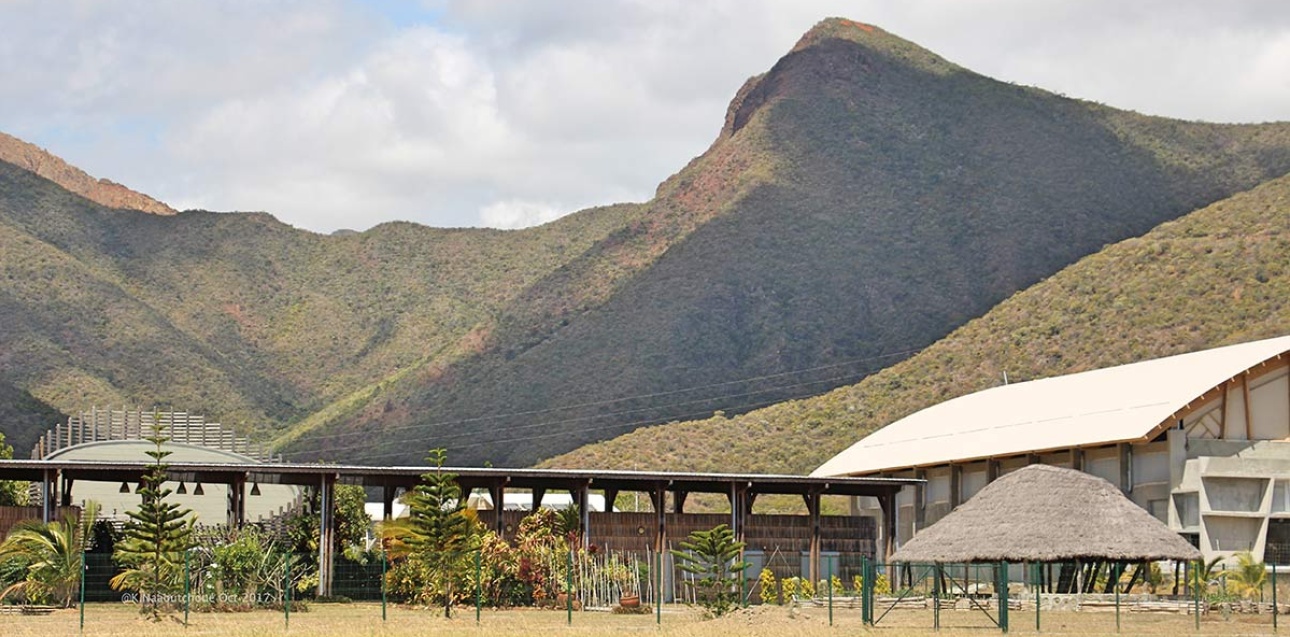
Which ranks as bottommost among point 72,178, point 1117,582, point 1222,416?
point 1117,582

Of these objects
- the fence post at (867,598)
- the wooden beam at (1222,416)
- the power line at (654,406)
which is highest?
the power line at (654,406)

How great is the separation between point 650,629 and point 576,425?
2295 inches

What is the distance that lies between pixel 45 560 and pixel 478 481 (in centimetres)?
1166

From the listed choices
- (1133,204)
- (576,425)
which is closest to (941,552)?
(576,425)

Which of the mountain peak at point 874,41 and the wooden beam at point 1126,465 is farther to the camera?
the mountain peak at point 874,41

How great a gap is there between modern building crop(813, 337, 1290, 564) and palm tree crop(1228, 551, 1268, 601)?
11.9ft

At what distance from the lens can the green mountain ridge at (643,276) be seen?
95.6 metres

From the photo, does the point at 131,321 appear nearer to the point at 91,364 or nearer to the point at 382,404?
the point at 91,364

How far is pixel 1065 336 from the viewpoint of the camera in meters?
78.2

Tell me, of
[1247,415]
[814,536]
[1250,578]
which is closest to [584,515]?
[814,536]

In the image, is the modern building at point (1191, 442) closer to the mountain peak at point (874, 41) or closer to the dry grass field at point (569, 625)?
the dry grass field at point (569, 625)

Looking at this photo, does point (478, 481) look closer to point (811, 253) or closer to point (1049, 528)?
point (1049, 528)

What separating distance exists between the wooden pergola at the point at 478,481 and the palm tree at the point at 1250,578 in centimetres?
1045

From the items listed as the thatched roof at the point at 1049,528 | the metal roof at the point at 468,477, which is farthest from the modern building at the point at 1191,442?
the metal roof at the point at 468,477
